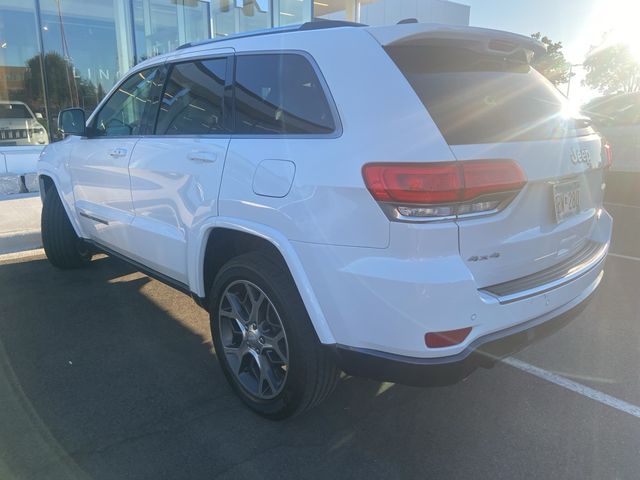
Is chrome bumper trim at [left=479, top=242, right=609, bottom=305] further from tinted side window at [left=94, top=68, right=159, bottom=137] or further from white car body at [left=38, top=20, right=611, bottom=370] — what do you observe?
tinted side window at [left=94, top=68, right=159, bottom=137]

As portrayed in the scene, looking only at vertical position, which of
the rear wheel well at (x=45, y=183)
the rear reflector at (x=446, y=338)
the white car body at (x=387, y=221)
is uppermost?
the white car body at (x=387, y=221)

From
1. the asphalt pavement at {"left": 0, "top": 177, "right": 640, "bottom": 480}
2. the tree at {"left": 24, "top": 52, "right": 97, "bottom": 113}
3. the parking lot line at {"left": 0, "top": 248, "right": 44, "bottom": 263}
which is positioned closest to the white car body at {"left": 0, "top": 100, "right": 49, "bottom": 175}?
the tree at {"left": 24, "top": 52, "right": 97, "bottom": 113}

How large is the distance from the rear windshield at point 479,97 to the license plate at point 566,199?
25 cm

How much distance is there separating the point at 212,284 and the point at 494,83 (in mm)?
1877

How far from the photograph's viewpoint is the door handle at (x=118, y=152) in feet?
12.6

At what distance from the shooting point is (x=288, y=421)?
284 centimetres

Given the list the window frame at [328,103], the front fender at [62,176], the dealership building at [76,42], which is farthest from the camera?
the dealership building at [76,42]

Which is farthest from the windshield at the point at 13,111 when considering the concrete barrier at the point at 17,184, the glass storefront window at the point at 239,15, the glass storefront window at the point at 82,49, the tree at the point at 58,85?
the glass storefront window at the point at 239,15

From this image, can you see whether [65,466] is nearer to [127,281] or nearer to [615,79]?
[127,281]

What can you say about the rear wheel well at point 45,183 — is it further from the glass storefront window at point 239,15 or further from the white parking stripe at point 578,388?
the glass storefront window at point 239,15

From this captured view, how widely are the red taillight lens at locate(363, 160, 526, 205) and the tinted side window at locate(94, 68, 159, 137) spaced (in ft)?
7.52

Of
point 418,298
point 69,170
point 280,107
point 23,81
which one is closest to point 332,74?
point 280,107

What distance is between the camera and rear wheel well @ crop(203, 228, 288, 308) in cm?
270

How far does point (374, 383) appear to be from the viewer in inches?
126
